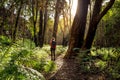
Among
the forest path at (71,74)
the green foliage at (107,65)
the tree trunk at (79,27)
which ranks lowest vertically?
the forest path at (71,74)

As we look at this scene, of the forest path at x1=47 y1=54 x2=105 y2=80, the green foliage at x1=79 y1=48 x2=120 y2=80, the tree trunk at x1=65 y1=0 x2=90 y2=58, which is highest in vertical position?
the tree trunk at x1=65 y1=0 x2=90 y2=58

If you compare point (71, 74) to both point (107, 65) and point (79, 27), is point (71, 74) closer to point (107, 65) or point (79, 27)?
point (107, 65)

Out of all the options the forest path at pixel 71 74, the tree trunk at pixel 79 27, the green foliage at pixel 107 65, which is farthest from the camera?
the tree trunk at pixel 79 27

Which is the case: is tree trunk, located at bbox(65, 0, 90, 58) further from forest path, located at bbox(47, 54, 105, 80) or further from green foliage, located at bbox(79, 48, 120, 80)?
green foliage, located at bbox(79, 48, 120, 80)

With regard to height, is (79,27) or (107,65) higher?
(79,27)

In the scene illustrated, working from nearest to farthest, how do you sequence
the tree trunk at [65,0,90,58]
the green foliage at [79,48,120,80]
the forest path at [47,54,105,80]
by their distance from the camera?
the green foliage at [79,48,120,80], the forest path at [47,54,105,80], the tree trunk at [65,0,90,58]

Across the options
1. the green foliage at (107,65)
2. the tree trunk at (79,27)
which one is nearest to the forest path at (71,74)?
the green foliage at (107,65)

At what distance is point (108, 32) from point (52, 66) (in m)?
17.1

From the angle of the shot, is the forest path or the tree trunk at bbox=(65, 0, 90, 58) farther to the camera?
the tree trunk at bbox=(65, 0, 90, 58)

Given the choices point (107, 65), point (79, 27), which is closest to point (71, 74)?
point (107, 65)

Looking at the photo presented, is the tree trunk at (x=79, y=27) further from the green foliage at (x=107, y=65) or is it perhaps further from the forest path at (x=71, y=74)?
the green foliage at (x=107, y=65)

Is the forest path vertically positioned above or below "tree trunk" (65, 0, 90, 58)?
below

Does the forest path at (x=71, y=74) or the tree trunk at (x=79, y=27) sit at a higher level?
the tree trunk at (x=79, y=27)

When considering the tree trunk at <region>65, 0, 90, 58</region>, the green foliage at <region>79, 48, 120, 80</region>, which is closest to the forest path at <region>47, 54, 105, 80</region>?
the green foliage at <region>79, 48, 120, 80</region>
